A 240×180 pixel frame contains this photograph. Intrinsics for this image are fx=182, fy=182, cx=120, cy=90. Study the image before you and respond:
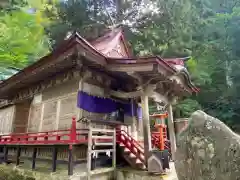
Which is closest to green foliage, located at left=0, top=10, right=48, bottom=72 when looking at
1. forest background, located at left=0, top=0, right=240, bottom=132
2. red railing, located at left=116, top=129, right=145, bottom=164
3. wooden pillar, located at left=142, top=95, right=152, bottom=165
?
forest background, located at left=0, top=0, right=240, bottom=132

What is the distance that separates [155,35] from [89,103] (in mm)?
9781

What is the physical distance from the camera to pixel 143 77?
20.8 feet

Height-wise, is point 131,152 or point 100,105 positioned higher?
point 100,105

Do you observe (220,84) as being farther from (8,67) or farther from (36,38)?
(8,67)

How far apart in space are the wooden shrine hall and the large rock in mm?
2148

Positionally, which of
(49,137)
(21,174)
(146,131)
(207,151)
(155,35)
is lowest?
(21,174)

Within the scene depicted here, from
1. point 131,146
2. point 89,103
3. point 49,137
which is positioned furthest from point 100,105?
point 49,137

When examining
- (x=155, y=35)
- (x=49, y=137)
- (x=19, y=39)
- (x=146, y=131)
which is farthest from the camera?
(x=155, y=35)

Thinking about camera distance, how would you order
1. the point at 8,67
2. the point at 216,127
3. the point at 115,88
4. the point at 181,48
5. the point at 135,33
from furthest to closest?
1. the point at 135,33
2. the point at 181,48
3. the point at 8,67
4. the point at 115,88
5. the point at 216,127

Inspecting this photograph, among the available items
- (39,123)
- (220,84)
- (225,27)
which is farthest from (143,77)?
(225,27)

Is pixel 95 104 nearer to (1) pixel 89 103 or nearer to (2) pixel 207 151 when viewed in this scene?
(1) pixel 89 103

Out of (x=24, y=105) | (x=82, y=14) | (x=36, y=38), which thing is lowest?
(x=24, y=105)

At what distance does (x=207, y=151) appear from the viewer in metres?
3.15

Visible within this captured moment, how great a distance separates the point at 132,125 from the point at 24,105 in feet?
18.3
